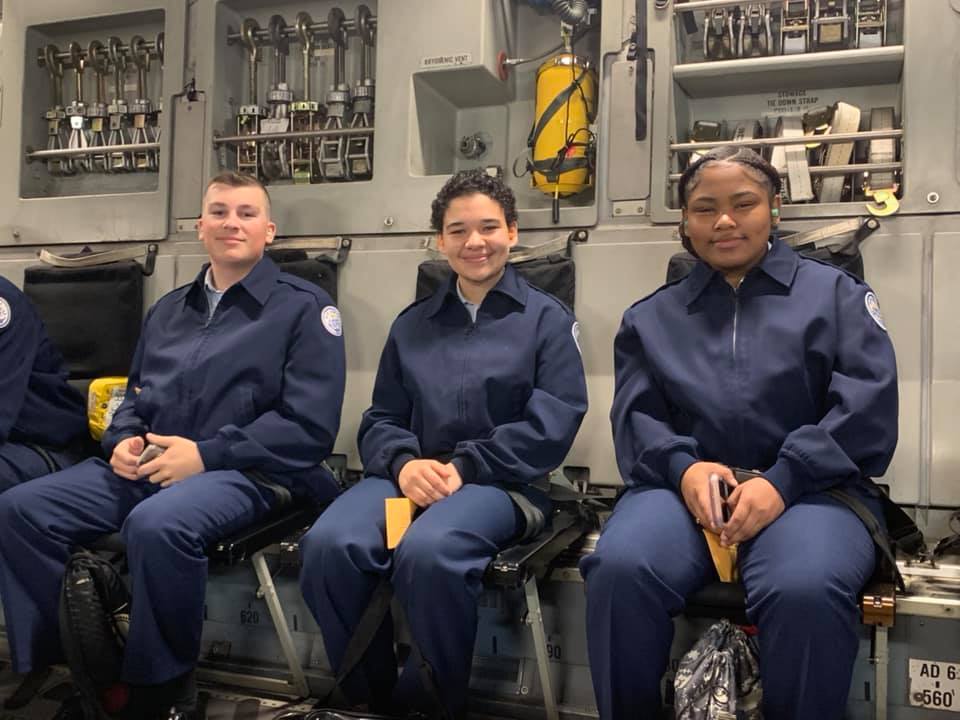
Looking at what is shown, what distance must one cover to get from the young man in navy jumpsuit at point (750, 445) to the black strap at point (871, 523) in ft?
0.05

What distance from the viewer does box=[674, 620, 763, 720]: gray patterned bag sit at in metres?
1.58

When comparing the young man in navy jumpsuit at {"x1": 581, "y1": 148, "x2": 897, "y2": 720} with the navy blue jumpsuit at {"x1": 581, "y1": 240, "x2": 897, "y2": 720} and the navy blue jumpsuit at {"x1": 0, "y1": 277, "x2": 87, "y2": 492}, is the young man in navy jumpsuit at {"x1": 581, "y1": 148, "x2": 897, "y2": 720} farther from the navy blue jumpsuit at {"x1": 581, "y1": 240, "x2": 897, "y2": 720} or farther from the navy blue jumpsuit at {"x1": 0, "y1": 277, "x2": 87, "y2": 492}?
the navy blue jumpsuit at {"x1": 0, "y1": 277, "x2": 87, "y2": 492}

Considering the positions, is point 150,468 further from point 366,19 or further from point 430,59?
point 366,19

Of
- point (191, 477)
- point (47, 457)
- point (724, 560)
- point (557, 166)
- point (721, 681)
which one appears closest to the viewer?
point (721, 681)

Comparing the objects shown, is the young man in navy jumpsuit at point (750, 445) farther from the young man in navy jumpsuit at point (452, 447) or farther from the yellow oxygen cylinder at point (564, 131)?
the yellow oxygen cylinder at point (564, 131)

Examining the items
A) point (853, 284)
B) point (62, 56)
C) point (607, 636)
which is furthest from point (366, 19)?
point (607, 636)

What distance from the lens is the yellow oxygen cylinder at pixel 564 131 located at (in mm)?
2670

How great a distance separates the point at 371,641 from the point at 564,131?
1669mm

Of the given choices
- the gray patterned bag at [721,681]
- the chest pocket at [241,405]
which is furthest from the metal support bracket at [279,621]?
the gray patterned bag at [721,681]

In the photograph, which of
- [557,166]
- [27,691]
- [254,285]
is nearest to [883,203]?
[557,166]

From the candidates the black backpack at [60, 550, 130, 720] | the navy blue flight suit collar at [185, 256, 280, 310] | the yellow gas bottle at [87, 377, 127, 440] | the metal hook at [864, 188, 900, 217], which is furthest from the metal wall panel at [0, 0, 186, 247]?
the metal hook at [864, 188, 900, 217]

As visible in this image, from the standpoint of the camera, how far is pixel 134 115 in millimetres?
3309

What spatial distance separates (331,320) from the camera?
2404mm

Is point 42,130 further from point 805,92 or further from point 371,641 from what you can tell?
point 805,92
